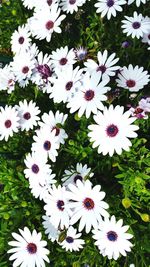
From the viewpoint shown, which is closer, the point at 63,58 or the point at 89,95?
the point at 89,95

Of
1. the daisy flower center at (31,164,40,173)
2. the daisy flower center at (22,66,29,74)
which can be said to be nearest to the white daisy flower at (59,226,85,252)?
the daisy flower center at (31,164,40,173)

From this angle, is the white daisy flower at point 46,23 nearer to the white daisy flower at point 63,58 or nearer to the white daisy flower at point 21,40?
the white daisy flower at point 21,40

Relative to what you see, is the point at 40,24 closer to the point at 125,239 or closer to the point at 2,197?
the point at 2,197

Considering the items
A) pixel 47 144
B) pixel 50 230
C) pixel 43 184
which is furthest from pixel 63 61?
pixel 50 230

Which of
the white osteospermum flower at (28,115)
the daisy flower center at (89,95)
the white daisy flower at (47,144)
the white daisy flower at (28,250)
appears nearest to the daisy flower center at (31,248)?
the white daisy flower at (28,250)

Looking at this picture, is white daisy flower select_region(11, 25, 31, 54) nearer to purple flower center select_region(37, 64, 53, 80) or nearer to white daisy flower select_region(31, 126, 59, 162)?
purple flower center select_region(37, 64, 53, 80)

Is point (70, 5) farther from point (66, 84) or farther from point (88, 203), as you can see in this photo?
point (88, 203)

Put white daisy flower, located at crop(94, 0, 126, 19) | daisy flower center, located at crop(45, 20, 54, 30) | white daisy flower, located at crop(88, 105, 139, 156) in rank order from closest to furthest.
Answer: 1. white daisy flower, located at crop(88, 105, 139, 156)
2. white daisy flower, located at crop(94, 0, 126, 19)
3. daisy flower center, located at crop(45, 20, 54, 30)
